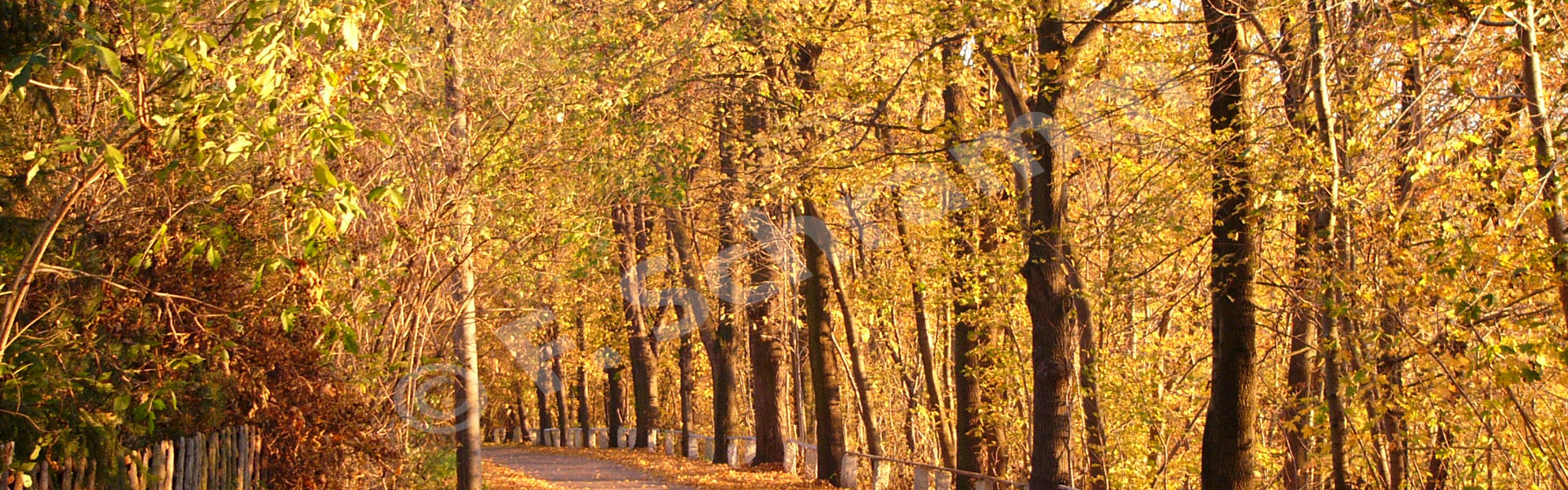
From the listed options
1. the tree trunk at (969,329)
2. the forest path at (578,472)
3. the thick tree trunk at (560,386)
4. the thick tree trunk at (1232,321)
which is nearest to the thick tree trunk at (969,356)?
the tree trunk at (969,329)

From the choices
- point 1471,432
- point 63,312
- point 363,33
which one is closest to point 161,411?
point 63,312

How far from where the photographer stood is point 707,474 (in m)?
23.8

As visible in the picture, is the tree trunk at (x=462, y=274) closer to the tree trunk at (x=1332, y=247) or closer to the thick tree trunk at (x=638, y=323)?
the tree trunk at (x=1332, y=247)

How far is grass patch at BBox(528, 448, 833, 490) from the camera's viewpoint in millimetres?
20969

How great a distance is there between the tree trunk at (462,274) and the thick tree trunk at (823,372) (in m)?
6.29

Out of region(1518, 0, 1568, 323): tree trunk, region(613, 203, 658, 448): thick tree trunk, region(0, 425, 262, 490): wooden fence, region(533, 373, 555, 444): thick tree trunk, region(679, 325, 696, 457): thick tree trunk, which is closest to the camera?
region(1518, 0, 1568, 323): tree trunk

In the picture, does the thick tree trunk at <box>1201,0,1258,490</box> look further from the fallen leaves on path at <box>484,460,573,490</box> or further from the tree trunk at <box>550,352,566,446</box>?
the tree trunk at <box>550,352,566,446</box>

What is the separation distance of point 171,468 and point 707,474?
15771 mm

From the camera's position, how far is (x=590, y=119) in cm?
1412

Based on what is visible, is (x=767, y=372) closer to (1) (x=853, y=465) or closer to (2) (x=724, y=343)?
(2) (x=724, y=343)

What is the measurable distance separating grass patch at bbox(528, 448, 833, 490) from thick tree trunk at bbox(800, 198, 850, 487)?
→ 1.30 feet

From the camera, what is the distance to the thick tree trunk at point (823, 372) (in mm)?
19969

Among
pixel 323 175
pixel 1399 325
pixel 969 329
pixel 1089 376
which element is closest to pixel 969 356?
pixel 969 329

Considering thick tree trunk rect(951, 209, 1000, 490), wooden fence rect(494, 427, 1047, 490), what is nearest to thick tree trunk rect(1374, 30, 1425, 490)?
wooden fence rect(494, 427, 1047, 490)
